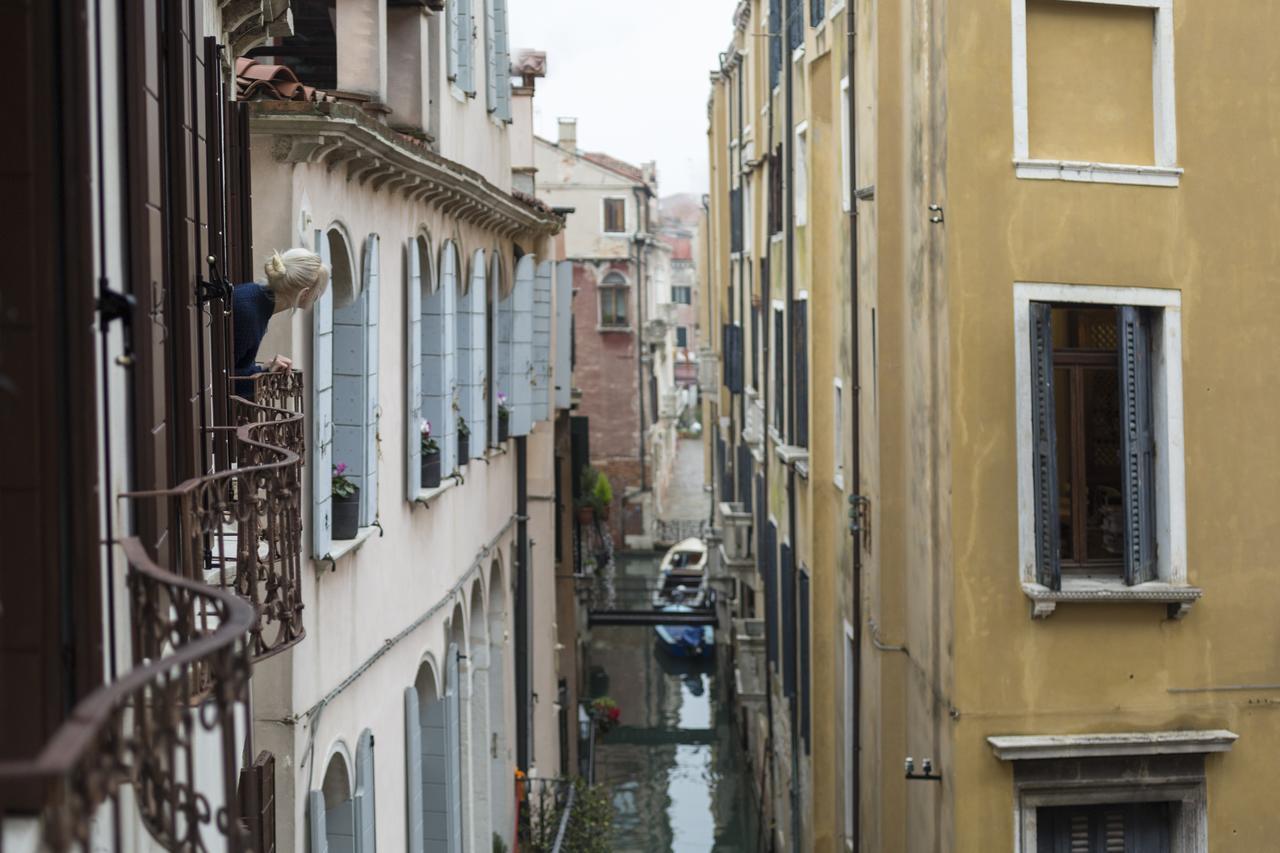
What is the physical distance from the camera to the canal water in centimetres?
2538

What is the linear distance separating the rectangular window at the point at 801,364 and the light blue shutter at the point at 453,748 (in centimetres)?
529

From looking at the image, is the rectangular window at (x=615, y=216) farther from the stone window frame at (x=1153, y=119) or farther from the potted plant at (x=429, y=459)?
the stone window frame at (x=1153, y=119)

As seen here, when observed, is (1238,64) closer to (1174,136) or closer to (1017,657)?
(1174,136)

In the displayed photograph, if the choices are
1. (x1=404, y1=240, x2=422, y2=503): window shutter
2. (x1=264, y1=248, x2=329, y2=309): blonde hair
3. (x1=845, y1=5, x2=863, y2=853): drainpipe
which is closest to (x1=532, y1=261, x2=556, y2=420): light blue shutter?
(x1=845, y1=5, x2=863, y2=853): drainpipe

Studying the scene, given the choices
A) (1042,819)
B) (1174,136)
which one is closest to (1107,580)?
(1042,819)

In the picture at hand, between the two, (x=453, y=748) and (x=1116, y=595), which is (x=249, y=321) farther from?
(x=453, y=748)

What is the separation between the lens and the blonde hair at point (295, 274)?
8.02 metres

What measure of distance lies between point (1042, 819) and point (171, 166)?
293 inches

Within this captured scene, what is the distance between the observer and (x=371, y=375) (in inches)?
436

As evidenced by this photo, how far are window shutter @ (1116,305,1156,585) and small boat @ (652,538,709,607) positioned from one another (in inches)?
1131

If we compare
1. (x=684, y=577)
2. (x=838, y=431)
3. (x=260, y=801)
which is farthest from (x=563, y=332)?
(x=684, y=577)

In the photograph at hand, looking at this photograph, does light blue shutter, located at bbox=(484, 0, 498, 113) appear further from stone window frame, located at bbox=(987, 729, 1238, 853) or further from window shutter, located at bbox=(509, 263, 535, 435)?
stone window frame, located at bbox=(987, 729, 1238, 853)

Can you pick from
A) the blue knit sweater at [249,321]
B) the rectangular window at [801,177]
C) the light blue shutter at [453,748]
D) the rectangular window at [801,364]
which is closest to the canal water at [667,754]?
the rectangular window at [801,364]

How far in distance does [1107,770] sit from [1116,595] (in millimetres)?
1170
